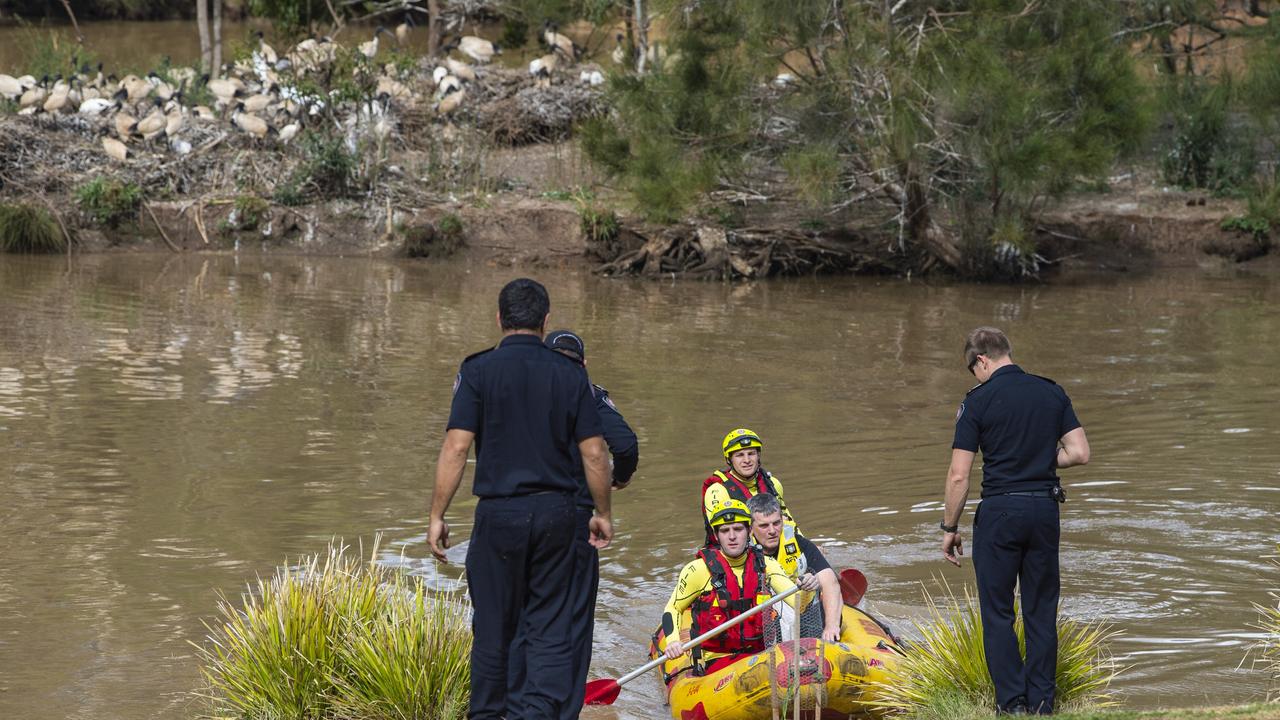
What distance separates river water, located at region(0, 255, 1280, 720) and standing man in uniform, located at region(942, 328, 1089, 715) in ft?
4.24

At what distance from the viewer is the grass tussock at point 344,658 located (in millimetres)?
6289

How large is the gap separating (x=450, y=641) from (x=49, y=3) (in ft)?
139

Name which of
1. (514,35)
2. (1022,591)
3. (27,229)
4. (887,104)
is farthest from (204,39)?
(1022,591)

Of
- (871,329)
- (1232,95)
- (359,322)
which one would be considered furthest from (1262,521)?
(1232,95)

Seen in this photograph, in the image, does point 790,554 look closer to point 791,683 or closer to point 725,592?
point 725,592

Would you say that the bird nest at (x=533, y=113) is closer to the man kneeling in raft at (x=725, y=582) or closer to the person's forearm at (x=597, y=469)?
the man kneeling in raft at (x=725, y=582)

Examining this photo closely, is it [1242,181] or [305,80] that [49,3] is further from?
[1242,181]

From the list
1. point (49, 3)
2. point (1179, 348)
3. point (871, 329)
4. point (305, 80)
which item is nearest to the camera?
point (1179, 348)

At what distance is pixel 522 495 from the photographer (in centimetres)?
→ 571

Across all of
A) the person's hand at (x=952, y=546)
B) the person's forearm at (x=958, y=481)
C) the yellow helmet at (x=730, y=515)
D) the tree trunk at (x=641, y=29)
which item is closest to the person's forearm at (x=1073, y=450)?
the person's forearm at (x=958, y=481)

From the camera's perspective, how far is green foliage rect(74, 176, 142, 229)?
2528cm

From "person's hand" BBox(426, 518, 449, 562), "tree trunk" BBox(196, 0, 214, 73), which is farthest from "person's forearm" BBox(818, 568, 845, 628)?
"tree trunk" BBox(196, 0, 214, 73)

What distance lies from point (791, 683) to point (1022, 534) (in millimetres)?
1167

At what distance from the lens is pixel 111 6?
4447 cm
